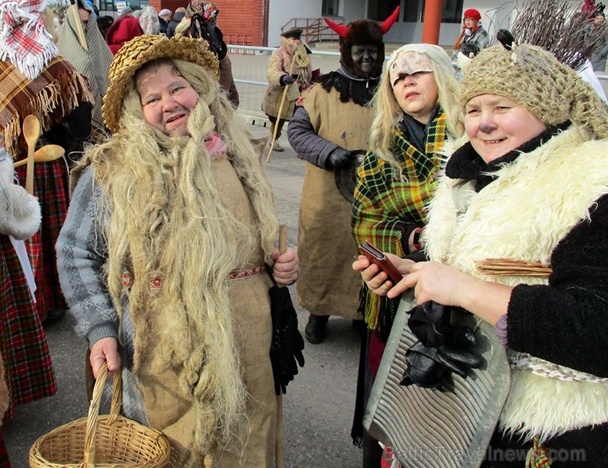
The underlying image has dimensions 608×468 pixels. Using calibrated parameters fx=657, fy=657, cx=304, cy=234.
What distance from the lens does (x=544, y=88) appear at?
1631 mm

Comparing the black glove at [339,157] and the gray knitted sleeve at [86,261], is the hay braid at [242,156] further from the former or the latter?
the black glove at [339,157]

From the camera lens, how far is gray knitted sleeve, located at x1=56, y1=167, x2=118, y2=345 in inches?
82.2

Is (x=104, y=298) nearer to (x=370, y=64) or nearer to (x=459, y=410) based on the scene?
(x=459, y=410)

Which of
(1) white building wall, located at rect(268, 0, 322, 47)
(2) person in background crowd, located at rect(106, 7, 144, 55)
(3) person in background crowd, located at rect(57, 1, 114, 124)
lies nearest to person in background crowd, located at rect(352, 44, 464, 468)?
(3) person in background crowd, located at rect(57, 1, 114, 124)

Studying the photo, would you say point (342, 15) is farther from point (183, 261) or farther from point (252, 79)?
point (183, 261)

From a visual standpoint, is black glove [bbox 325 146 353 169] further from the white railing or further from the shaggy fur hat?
the white railing

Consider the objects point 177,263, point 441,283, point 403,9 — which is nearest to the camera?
point 441,283

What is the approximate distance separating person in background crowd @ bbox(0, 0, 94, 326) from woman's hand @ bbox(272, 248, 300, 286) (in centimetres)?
232

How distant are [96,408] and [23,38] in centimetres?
294

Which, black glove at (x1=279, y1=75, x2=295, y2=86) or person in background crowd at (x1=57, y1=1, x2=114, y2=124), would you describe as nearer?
person in background crowd at (x1=57, y1=1, x2=114, y2=124)

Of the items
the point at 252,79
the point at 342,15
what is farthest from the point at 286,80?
the point at 342,15

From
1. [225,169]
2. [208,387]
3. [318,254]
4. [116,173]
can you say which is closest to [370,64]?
[318,254]

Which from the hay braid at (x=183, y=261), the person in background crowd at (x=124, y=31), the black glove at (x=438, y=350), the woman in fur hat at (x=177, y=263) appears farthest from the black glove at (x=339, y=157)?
the person in background crowd at (x=124, y=31)

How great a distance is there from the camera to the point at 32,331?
335cm
